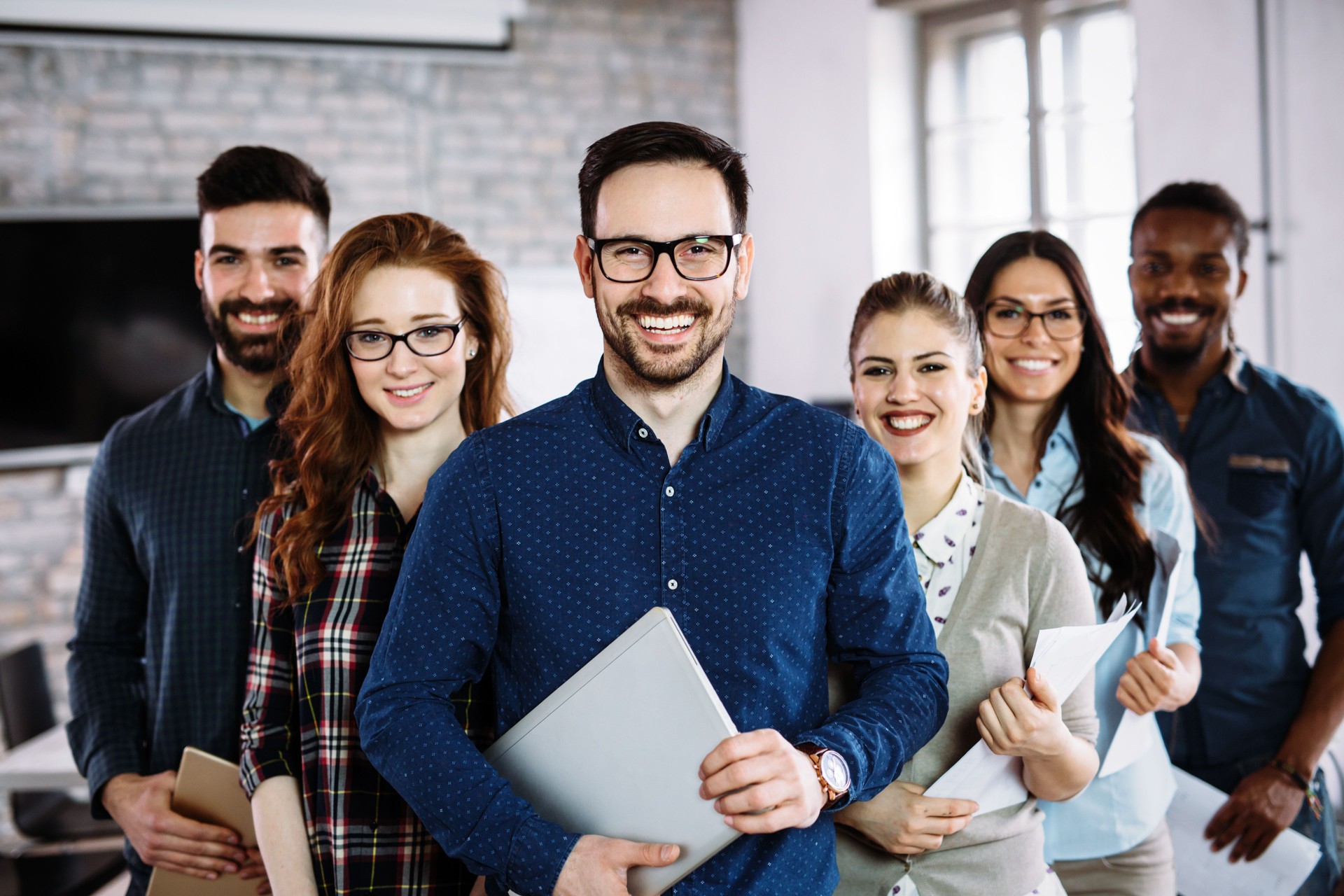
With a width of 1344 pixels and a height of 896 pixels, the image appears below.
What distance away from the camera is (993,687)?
1.54 metres

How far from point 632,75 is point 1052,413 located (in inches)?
149

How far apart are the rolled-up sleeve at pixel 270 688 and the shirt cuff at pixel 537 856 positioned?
1.78ft

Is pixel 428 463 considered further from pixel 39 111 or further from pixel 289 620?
pixel 39 111

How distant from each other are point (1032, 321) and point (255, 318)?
4.73 feet

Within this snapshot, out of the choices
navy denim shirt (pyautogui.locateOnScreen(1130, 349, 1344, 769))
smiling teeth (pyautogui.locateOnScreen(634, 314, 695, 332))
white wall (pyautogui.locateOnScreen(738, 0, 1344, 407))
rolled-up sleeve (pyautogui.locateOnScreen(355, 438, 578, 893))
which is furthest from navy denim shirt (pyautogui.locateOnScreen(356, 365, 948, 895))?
white wall (pyautogui.locateOnScreen(738, 0, 1344, 407))

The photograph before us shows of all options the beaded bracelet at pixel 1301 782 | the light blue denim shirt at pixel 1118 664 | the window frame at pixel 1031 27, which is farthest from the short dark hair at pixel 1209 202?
the window frame at pixel 1031 27

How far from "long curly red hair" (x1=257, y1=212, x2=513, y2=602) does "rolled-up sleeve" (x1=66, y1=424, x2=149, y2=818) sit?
1.33 feet

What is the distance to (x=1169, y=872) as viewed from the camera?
1854 mm

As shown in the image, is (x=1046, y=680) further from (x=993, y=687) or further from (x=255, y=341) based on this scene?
(x=255, y=341)

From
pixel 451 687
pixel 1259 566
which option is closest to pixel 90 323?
pixel 451 687

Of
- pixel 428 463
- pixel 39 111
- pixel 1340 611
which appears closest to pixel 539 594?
pixel 428 463

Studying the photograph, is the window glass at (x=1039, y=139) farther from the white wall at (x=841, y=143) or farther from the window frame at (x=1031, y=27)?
the white wall at (x=841, y=143)

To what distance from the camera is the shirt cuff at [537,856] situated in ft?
3.83

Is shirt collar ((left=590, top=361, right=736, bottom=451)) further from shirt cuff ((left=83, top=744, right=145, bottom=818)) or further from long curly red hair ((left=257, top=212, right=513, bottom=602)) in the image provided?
shirt cuff ((left=83, top=744, right=145, bottom=818))
